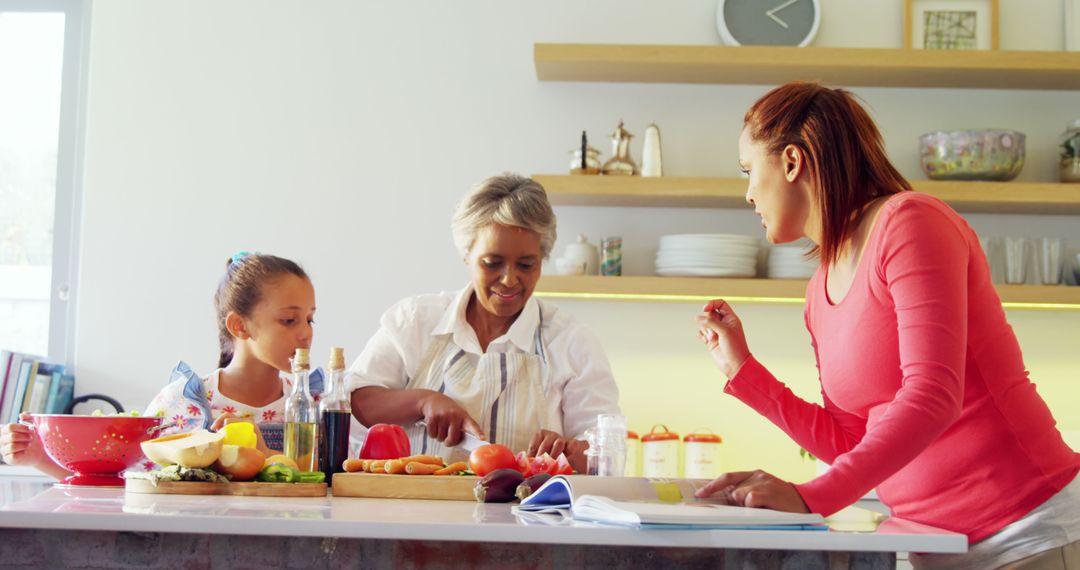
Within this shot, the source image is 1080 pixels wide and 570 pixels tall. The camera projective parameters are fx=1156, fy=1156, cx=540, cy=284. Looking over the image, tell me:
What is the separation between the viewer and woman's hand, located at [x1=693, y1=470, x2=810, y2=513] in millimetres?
1254

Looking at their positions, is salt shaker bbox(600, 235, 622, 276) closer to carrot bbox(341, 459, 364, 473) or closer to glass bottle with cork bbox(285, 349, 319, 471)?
glass bottle with cork bbox(285, 349, 319, 471)

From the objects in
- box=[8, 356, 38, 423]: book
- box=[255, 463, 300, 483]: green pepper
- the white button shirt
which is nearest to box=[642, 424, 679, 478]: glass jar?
the white button shirt

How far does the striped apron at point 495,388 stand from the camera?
7.89 ft

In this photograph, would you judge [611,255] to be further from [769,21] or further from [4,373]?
[4,373]

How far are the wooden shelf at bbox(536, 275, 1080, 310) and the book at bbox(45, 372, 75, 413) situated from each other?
1.54 meters

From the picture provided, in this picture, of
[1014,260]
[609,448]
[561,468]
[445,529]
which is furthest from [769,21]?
[445,529]

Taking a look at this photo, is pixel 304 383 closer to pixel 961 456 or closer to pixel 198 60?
pixel 961 456

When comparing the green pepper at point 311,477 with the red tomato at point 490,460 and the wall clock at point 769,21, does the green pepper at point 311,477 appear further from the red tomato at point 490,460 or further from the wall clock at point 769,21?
the wall clock at point 769,21

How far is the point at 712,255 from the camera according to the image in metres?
3.51

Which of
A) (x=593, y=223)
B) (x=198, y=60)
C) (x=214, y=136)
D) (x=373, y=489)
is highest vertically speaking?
(x=198, y=60)

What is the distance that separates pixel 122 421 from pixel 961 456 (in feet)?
3.71

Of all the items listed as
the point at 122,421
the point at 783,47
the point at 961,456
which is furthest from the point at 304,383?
the point at 783,47

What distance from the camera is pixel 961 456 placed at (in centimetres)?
143

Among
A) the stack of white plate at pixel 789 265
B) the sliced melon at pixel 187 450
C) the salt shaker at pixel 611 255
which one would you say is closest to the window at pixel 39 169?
the salt shaker at pixel 611 255
